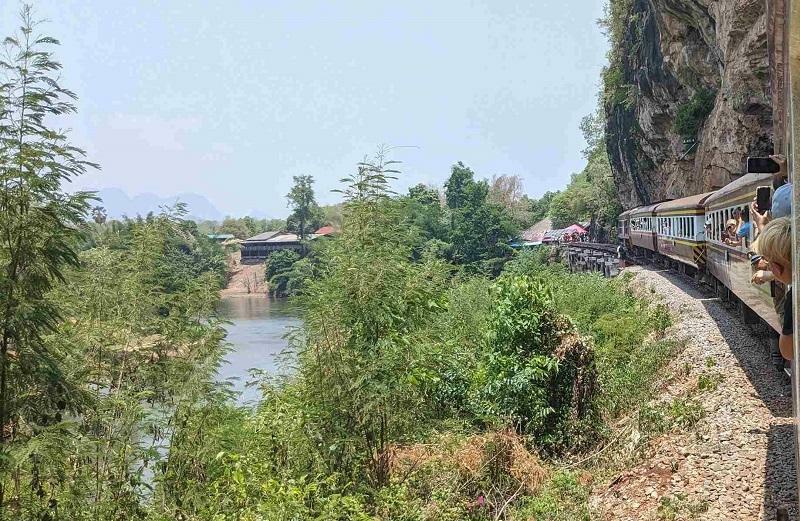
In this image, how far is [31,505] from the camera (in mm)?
5152

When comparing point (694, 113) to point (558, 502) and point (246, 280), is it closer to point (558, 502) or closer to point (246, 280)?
point (558, 502)

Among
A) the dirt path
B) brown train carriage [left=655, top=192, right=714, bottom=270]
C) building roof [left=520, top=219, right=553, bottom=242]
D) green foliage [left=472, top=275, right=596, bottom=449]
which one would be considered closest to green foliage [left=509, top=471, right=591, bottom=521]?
green foliage [left=472, top=275, right=596, bottom=449]

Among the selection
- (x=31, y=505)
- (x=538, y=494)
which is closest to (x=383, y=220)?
(x=538, y=494)

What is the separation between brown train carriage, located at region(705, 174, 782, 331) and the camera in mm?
8234

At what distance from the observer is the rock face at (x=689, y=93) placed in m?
18.3

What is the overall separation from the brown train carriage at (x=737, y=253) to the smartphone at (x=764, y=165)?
97.9 inches

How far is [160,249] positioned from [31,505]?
12.4 feet

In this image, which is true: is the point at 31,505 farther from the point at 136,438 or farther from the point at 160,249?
the point at 160,249

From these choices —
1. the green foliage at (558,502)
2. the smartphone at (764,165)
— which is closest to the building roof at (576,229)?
the green foliage at (558,502)

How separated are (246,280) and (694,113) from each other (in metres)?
52.8

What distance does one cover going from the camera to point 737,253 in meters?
10.5

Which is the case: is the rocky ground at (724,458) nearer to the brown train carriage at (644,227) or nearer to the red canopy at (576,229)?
the brown train carriage at (644,227)

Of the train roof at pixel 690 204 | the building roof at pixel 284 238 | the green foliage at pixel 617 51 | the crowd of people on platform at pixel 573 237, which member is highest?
the green foliage at pixel 617 51

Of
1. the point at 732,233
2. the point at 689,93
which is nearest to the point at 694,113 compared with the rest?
the point at 689,93
